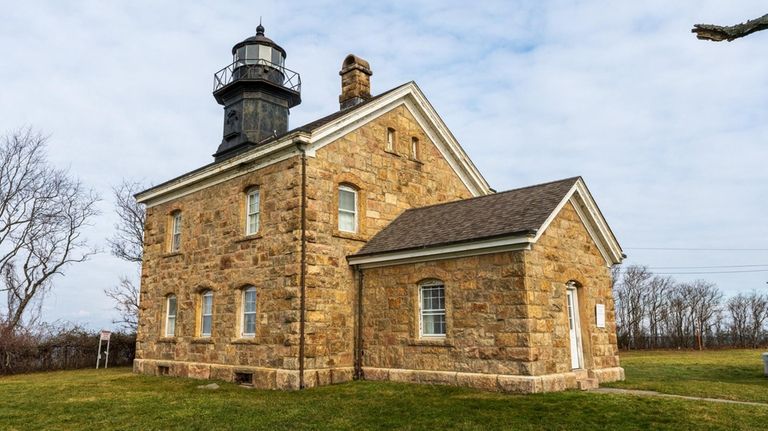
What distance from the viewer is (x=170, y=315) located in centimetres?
1797

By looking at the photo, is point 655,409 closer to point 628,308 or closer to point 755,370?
point 755,370

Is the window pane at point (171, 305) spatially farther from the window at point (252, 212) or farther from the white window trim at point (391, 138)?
the white window trim at point (391, 138)

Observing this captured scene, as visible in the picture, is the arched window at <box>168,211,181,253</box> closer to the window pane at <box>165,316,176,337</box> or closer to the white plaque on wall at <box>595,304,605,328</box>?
the window pane at <box>165,316,176,337</box>

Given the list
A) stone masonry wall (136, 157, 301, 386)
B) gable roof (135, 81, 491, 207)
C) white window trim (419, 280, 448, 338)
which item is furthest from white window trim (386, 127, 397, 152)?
white window trim (419, 280, 448, 338)

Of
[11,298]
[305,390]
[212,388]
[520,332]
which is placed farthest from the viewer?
[11,298]

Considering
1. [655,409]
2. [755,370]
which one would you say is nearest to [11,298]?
[655,409]

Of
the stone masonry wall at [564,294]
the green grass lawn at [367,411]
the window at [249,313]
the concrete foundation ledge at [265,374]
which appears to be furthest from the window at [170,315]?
the stone masonry wall at [564,294]

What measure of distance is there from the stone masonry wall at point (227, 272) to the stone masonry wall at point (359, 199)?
0.51 m

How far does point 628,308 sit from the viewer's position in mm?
44469

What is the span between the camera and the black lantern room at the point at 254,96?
20469 mm

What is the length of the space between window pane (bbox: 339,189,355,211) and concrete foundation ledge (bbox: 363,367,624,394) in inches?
162

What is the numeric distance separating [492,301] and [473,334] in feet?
2.68

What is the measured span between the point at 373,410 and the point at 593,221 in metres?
7.12

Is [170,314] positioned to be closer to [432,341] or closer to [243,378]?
[243,378]
